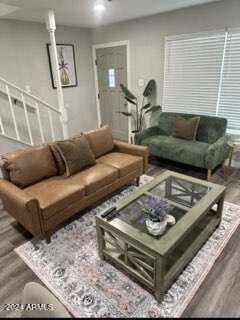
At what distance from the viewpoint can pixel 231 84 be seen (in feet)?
11.7

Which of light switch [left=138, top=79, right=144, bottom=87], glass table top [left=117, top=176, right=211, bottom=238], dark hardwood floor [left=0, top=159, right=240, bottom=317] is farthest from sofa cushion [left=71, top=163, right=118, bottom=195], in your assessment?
light switch [left=138, top=79, right=144, bottom=87]

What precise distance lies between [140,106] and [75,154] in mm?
2701

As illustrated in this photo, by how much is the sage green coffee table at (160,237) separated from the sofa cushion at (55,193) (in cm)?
53

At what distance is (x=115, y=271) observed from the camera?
1.96 m

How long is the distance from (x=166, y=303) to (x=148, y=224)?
582mm

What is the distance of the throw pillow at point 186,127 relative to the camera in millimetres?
3754

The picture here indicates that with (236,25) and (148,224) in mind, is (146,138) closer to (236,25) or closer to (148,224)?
(236,25)

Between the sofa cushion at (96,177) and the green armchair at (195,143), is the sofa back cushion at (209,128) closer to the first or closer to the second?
the green armchair at (195,143)

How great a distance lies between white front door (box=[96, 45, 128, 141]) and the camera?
503 cm

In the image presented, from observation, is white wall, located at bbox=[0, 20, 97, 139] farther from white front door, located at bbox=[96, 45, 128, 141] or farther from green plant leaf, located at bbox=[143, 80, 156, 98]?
green plant leaf, located at bbox=[143, 80, 156, 98]

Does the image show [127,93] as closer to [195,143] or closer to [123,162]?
[195,143]

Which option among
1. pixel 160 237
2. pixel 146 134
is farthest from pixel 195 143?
pixel 160 237

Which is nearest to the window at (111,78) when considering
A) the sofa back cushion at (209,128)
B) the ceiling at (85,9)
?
the ceiling at (85,9)

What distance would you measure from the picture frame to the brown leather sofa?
2.44m
